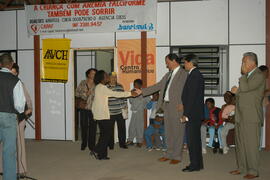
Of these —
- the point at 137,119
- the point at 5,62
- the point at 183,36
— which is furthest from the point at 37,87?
the point at 5,62

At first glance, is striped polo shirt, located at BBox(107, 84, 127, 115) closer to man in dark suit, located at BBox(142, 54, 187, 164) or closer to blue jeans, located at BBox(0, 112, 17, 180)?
man in dark suit, located at BBox(142, 54, 187, 164)

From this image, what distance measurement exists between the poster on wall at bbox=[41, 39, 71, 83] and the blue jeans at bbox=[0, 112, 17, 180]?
4.41 meters

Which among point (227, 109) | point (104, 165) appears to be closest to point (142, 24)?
point (227, 109)

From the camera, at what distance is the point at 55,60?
29.6 ft

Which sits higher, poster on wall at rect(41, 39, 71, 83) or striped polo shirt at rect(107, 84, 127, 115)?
poster on wall at rect(41, 39, 71, 83)

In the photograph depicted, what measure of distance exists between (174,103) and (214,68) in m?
2.29

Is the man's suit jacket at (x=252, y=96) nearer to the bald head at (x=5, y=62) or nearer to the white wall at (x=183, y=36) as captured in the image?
the white wall at (x=183, y=36)

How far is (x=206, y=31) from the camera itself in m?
8.24

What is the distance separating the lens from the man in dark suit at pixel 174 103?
638 cm

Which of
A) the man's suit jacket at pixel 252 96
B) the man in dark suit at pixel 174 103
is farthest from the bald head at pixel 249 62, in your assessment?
the man in dark suit at pixel 174 103

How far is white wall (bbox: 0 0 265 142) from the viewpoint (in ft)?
26.3

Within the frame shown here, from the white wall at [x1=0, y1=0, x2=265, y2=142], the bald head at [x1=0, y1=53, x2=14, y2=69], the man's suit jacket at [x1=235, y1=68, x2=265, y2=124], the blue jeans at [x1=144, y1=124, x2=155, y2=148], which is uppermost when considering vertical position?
the white wall at [x1=0, y1=0, x2=265, y2=142]

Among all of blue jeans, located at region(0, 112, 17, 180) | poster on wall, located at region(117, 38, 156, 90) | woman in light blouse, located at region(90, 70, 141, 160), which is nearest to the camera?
blue jeans, located at region(0, 112, 17, 180)

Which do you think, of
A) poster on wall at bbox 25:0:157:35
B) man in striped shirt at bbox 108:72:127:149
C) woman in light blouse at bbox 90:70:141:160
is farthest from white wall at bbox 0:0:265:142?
woman in light blouse at bbox 90:70:141:160
